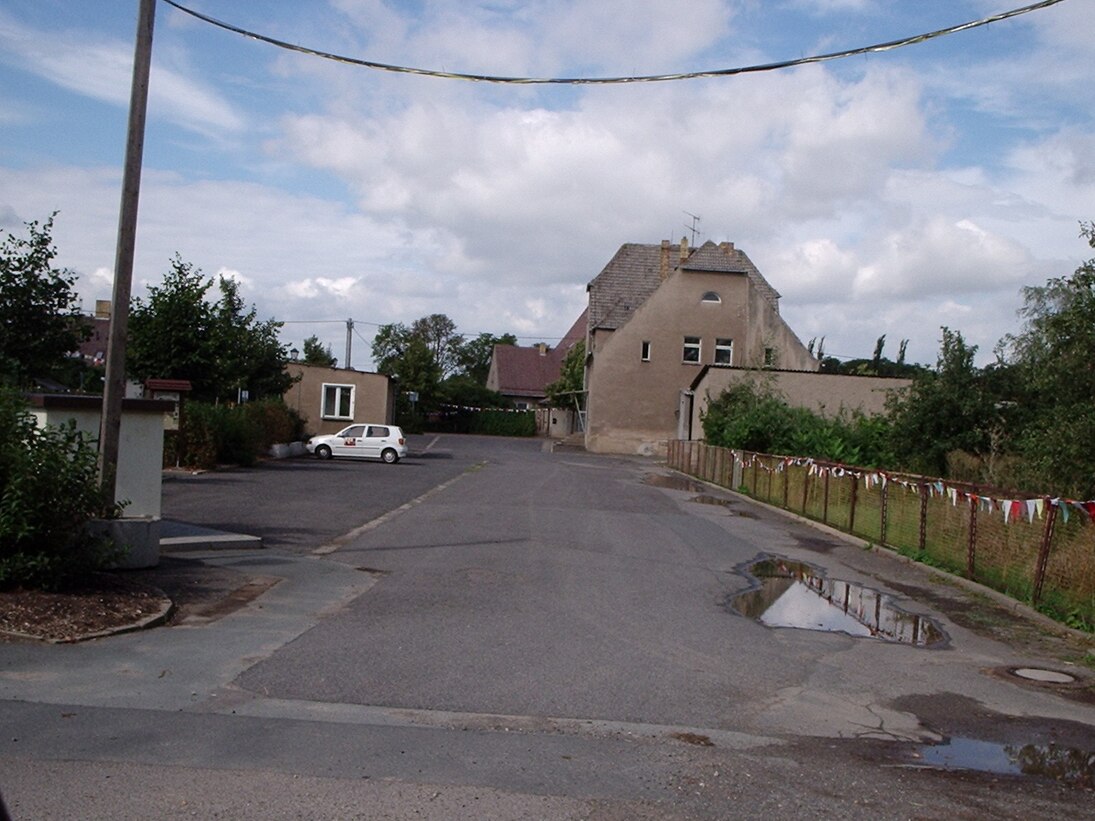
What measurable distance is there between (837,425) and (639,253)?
34.7 meters

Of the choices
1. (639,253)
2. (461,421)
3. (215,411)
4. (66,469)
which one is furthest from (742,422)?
(461,421)

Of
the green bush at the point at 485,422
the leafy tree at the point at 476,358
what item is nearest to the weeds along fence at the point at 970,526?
the green bush at the point at 485,422

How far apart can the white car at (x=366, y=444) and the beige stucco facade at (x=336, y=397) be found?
29.9 feet

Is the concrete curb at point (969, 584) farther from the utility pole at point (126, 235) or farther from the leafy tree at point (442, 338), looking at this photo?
the leafy tree at point (442, 338)

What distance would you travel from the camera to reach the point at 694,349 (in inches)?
2259

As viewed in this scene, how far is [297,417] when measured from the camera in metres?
42.0

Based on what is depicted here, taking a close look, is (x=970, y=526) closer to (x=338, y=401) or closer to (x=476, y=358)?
(x=338, y=401)

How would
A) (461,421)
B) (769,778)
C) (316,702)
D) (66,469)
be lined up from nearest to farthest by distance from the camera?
(769,778) < (316,702) < (66,469) < (461,421)

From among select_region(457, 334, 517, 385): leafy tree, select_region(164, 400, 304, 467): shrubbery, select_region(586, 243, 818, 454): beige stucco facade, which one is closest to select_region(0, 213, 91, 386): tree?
select_region(164, 400, 304, 467): shrubbery

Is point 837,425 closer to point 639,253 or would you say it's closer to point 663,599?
point 663,599

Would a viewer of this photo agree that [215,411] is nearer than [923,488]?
No

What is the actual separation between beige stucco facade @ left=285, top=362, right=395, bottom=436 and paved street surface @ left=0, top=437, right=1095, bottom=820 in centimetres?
3482

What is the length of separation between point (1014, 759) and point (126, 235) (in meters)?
10.5

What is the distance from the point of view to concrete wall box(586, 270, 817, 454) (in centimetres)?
5678
